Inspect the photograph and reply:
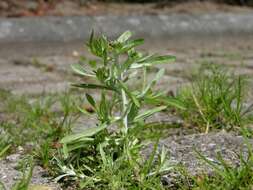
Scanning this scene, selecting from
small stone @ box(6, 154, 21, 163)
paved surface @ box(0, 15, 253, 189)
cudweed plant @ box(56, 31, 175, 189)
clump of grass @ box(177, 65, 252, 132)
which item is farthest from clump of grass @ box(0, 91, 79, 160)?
clump of grass @ box(177, 65, 252, 132)

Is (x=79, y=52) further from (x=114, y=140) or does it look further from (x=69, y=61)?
(x=114, y=140)

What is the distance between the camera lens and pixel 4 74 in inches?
133

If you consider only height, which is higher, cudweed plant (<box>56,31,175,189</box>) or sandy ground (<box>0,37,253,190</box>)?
cudweed plant (<box>56,31,175,189</box>)

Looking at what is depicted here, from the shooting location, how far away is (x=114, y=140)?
1.45 meters

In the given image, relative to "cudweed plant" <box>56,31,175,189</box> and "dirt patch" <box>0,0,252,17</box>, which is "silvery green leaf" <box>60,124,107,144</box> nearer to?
"cudweed plant" <box>56,31,175,189</box>

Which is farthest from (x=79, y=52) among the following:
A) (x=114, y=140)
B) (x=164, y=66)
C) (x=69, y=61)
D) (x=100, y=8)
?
(x=114, y=140)

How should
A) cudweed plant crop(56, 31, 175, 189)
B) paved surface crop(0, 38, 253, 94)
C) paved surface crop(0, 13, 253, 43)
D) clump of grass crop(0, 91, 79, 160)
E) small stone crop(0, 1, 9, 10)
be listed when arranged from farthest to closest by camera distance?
1. small stone crop(0, 1, 9, 10)
2. paved surface crop(0, 13, 253, 43)
3. paved surface crop(0, 38, 253, 94)
4. clump of grass crop(0, 91, 79, 160)
5. cudweed plant crop(56, 31, 175, 189)

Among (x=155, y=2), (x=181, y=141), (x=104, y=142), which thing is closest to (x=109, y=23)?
(x=155, y=2)

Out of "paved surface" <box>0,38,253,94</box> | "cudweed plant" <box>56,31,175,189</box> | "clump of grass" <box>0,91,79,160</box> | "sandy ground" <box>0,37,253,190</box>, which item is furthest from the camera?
"paved surface" <box>0,38,253,94</box>

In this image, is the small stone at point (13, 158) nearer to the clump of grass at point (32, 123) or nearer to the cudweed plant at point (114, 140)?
the clump of grass at point (32, 123)

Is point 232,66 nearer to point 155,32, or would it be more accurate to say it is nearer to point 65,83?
point 65,83

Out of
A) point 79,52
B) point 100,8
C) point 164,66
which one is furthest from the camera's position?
point 100,8

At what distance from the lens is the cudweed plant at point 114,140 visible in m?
1.37

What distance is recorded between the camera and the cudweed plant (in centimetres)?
137
